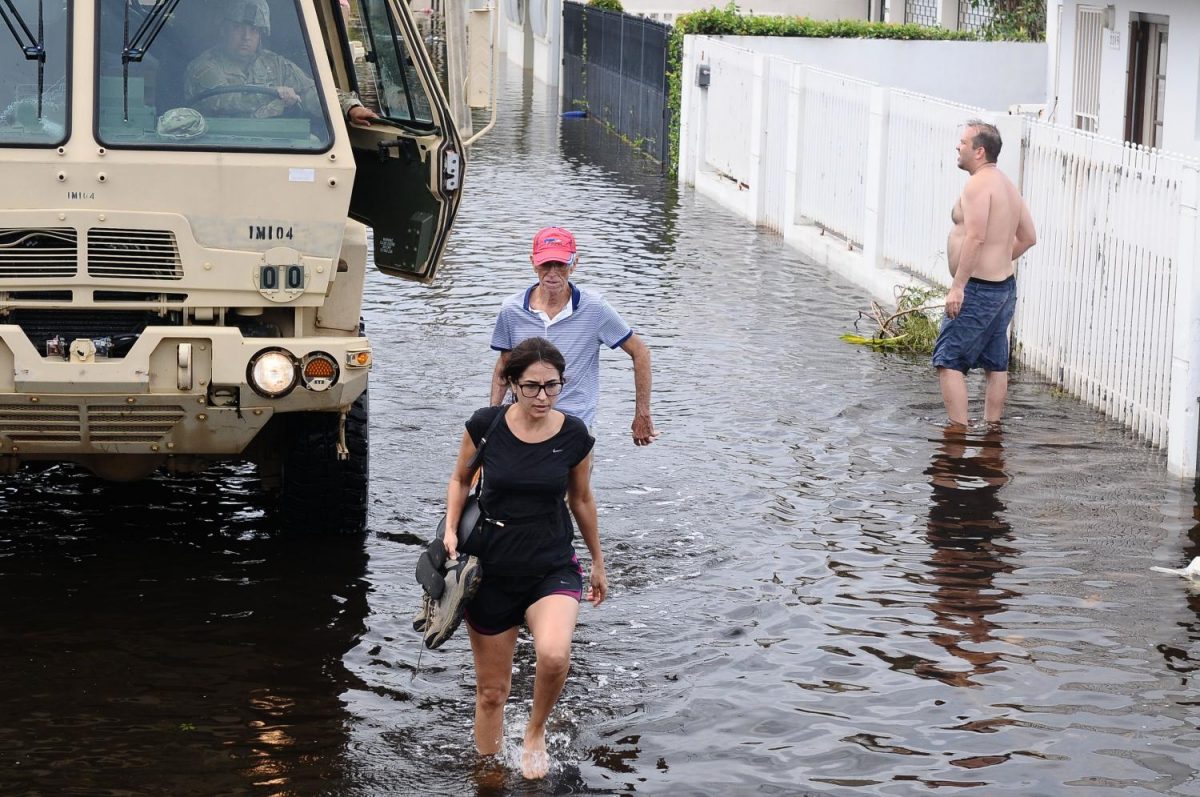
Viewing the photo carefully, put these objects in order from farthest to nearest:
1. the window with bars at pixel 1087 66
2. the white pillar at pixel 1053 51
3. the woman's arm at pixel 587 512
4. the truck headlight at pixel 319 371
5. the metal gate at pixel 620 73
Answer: the metal gate at pixel 620 73, the white pillar at pixel 1053 51, the window with bars at pixel 1087 66, the truck headlight at pixel 319 371, the woman's arm at pixel 587 512

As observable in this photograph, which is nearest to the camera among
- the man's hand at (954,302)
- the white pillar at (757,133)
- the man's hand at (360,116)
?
the man's hand at (360,116)

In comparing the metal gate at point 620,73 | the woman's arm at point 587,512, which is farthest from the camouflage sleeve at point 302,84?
the metal gate at point 620,73

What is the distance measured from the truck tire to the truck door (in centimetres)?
110

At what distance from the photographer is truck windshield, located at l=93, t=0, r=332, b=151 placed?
26.1 ft

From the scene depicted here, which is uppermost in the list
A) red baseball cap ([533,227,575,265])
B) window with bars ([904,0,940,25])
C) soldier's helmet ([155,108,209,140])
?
window with bars ([904,0,940,25])

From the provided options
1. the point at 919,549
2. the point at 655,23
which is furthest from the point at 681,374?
the point at 655,23

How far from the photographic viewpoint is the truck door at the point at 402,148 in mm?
9023

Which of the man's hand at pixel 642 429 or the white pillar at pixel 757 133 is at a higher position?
the white pillar at pixel 757 133

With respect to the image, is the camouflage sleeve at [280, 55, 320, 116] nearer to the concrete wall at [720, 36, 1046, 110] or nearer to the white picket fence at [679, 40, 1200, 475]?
the white picket fence at [679, 40, 1200, 475]

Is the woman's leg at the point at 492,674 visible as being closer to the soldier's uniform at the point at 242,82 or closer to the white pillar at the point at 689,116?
the soldier's uniform at the point at 242,82

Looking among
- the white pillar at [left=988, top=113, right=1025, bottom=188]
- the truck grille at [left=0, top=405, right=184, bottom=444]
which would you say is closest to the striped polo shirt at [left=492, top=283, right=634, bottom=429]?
the truck grille at [left=0, top=405, right=184, bottom=444]

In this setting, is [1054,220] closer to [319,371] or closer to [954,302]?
[954,302]

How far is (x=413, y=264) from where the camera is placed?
9430mm

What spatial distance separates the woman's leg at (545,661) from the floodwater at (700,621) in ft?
0.40
